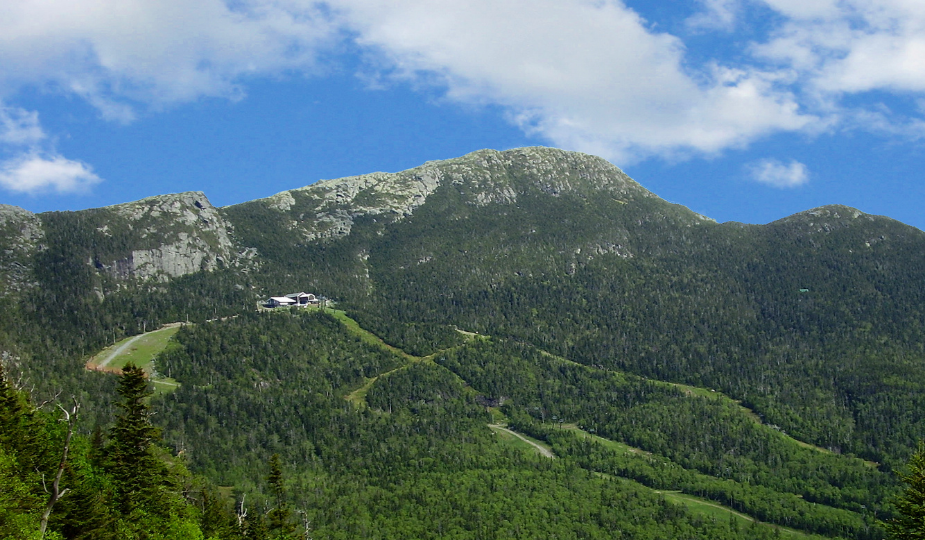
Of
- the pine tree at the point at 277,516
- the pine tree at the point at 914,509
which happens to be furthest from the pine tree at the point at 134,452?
the pine tree at the point at 914,509

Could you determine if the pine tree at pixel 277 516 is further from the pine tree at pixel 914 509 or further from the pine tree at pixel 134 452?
the pine tree at pixel 914 509

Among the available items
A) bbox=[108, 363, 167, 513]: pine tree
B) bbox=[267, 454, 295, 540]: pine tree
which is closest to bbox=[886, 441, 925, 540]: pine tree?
bbox=[108, 363, 167, 513]: pine tree

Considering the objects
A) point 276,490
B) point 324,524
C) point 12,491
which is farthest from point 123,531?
point 324,524

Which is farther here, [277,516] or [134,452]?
[277,516]

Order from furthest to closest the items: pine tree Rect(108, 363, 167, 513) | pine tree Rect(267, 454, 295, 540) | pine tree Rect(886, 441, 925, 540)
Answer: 1. pine tree Rect(267, 454, 295, 540)
2. pine tree Rect(108, 363, 167, 513)
3. pine tree Rect(886, 441, 925, 540)

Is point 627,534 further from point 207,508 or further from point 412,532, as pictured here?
point 207,508

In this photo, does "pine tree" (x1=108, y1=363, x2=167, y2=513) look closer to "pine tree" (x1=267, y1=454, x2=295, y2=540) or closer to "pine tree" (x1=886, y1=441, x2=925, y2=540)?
"pine tree" (x1=267, y1=454, x2=295, y2=540)

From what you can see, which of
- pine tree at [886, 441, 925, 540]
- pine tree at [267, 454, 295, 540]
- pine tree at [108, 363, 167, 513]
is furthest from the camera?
pine tree at [267, 454, 295, 540]

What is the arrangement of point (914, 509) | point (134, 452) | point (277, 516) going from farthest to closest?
1. point (277, 516)
2. point (134, 452)
3. point (914, 509)

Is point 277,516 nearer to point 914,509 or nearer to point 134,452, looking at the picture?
point 134,452

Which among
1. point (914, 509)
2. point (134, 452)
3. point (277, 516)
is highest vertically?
point (134, 452)

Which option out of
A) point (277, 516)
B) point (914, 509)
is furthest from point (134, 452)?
point (914, 509)

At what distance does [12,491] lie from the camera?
6341 cm

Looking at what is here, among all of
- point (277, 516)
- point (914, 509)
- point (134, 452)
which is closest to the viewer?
point (914, 509)
